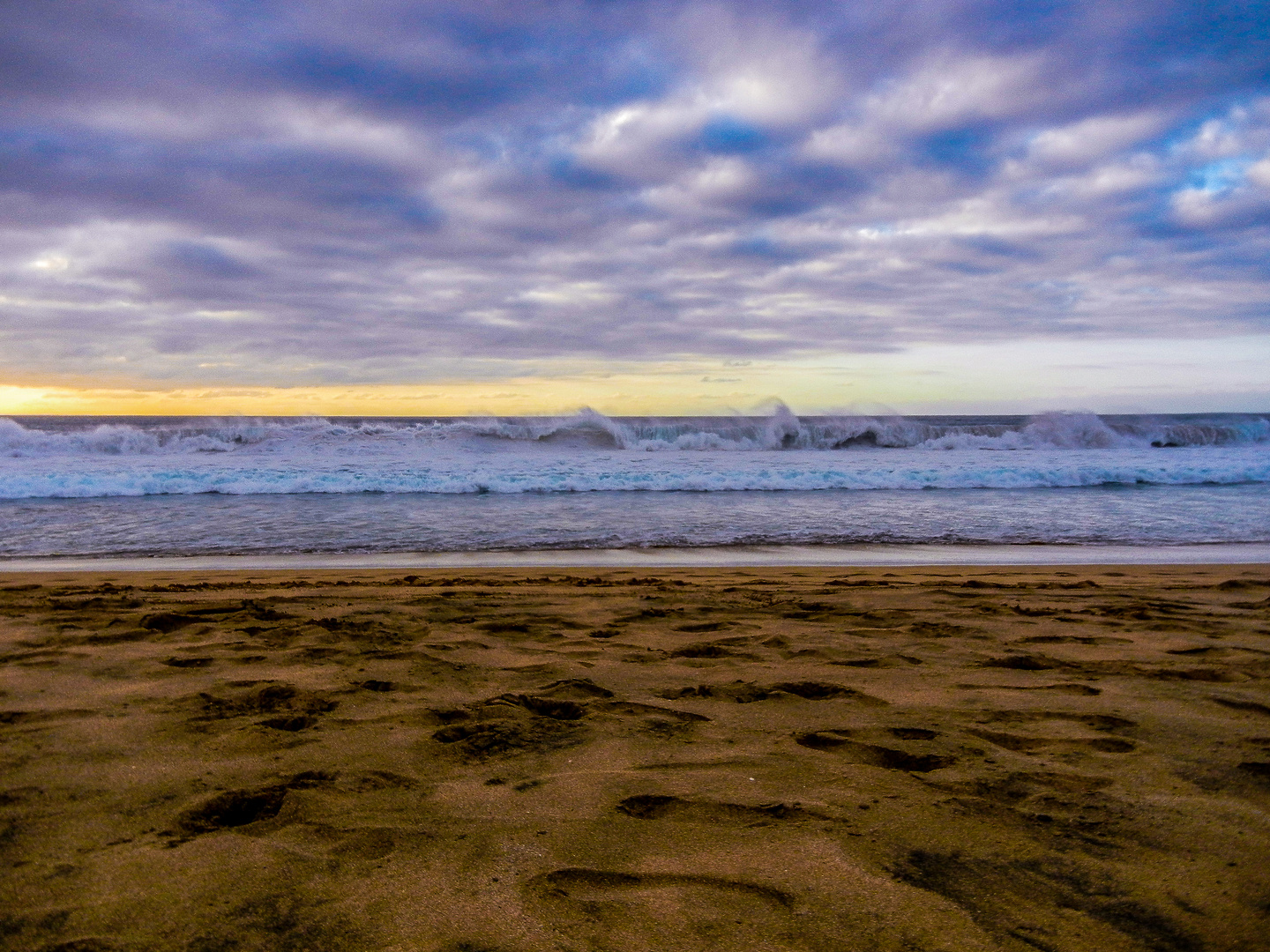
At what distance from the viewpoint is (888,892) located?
6.37 feet

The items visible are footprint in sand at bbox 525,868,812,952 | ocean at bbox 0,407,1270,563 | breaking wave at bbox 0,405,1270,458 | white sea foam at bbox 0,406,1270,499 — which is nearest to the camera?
footprint in sand at bbox 525,868,812,952

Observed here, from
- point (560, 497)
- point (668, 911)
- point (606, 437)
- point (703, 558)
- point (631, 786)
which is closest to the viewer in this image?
point (668, 911)

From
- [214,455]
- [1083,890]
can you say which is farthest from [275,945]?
[214,455]

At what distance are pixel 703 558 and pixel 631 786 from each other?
6.15m

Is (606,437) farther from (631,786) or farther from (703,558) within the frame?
(631,786)

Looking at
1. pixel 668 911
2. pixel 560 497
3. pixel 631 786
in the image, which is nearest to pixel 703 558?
pixel 631 786

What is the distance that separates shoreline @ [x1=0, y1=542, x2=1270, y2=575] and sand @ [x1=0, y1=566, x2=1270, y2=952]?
3.25 meters

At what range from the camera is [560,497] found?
14.6 meters

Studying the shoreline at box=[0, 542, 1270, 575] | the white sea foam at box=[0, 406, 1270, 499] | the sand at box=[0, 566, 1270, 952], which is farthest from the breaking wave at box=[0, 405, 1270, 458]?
the sand at box=[0, 566, 1270, 952]

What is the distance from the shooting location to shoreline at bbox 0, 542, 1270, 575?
8184 millimetres

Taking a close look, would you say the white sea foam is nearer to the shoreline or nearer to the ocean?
the ocean

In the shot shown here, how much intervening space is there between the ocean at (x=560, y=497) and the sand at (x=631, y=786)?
5.07 m

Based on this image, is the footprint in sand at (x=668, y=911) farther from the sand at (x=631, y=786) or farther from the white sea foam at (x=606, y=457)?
the white sea foam at (x=606, y=457)

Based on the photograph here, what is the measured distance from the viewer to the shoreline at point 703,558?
8184 mm
